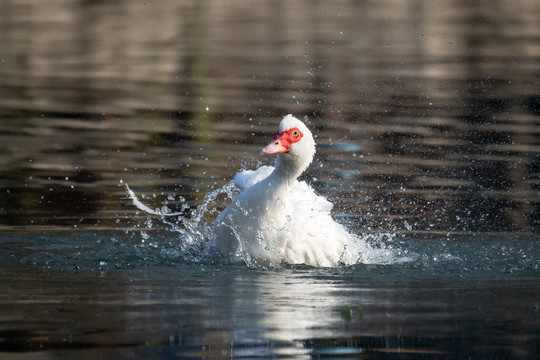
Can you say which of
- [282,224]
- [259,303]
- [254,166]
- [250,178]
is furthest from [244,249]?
[254,166]

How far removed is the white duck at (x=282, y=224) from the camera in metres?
9.02

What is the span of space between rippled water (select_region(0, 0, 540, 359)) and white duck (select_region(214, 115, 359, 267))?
22 cm

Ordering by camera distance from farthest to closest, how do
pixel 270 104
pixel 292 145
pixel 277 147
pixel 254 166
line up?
1. pixel 270 104
2. pixel 254 166
3. pixel 292 145
4. pixel 277 147

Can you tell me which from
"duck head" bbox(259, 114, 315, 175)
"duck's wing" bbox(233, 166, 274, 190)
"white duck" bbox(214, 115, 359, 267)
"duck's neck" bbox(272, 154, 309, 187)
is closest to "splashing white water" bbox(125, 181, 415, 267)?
"white duck" bbox(214, 115, 359, 267)

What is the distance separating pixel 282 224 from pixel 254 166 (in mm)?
4325

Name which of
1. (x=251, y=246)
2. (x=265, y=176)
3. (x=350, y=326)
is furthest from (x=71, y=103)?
(x=350, y=326)

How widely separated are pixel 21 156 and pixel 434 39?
14.9 m

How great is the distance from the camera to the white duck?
29.6ft

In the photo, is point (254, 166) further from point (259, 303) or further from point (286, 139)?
point (259, 303)

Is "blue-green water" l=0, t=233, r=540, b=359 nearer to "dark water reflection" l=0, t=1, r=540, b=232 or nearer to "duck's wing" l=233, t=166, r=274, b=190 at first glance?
"duck's wing" l=233, t=166, r=274, b=190

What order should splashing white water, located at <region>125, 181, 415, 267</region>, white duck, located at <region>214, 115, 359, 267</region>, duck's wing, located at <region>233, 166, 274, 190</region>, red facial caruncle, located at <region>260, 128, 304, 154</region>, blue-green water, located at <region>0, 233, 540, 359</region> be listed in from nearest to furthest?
blue-green water, located at <region>0, 233, 540, 359</region>
white duck, located at <region>214, 115, 359, 267</region>
red facial caruncle, located at <region>260, 128, 304, 154</region>
splashing white water, located at <region>125, 181, 415, 267</region>
duck's wing, located at <region>233, 166, 274, 190</region>

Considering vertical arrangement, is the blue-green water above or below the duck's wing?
below

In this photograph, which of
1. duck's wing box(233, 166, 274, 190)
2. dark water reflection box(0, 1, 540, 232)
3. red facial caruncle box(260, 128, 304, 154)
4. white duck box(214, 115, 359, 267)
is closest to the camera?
white duck box(214, 115, 359, 267)

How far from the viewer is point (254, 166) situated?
13445 millimetres
